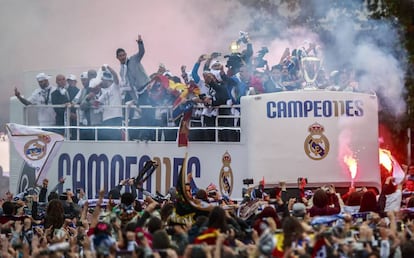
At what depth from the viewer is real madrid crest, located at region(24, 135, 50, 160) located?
64.4 feet

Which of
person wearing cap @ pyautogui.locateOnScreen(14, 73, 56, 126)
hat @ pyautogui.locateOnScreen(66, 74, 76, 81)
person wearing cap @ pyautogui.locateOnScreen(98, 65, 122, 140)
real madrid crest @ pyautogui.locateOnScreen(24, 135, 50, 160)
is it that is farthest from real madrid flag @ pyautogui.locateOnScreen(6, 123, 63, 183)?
hat @ pyautogui.locateOnScreen(66, 74, 76, 81)

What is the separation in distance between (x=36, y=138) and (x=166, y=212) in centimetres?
624

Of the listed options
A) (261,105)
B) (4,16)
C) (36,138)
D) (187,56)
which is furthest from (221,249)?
(4,16)

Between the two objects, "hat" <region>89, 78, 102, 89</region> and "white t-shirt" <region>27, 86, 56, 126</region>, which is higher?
"hat" <region>89, 78, 102, 89</region>

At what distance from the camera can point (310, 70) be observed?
19.8 metres

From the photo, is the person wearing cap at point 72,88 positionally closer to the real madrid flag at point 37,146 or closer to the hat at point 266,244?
the real madrid flag at point 37,146

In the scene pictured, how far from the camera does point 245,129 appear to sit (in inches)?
738

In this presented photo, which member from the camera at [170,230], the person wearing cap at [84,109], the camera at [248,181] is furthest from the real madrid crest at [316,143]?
the camera at [170,230]

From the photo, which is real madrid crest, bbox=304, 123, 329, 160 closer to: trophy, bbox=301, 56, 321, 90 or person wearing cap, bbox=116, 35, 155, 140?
trophy, bbox=301, 56, 321, 90

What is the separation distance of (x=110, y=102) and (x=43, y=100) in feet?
4.15

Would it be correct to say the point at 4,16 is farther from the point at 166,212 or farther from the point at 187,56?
the point at 166,212

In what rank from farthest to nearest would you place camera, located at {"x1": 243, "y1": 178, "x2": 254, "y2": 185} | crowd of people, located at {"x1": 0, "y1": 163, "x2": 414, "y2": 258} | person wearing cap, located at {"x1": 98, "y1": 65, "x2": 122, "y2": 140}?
1. person wearing cap, located at {"x1": 98, "y1": 65, "x2": 122, "y2": 140}
2. camera, located at {"x1": 243, "y1": 178, "x2": 254, "y2": 185}
3. crowd of people, located at {"x1": 0, "y1": 163, "x2": 414, "y2": 258}

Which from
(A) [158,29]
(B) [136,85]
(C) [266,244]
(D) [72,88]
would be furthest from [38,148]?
(C) [266,244]

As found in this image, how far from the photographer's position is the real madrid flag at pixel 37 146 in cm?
1964
